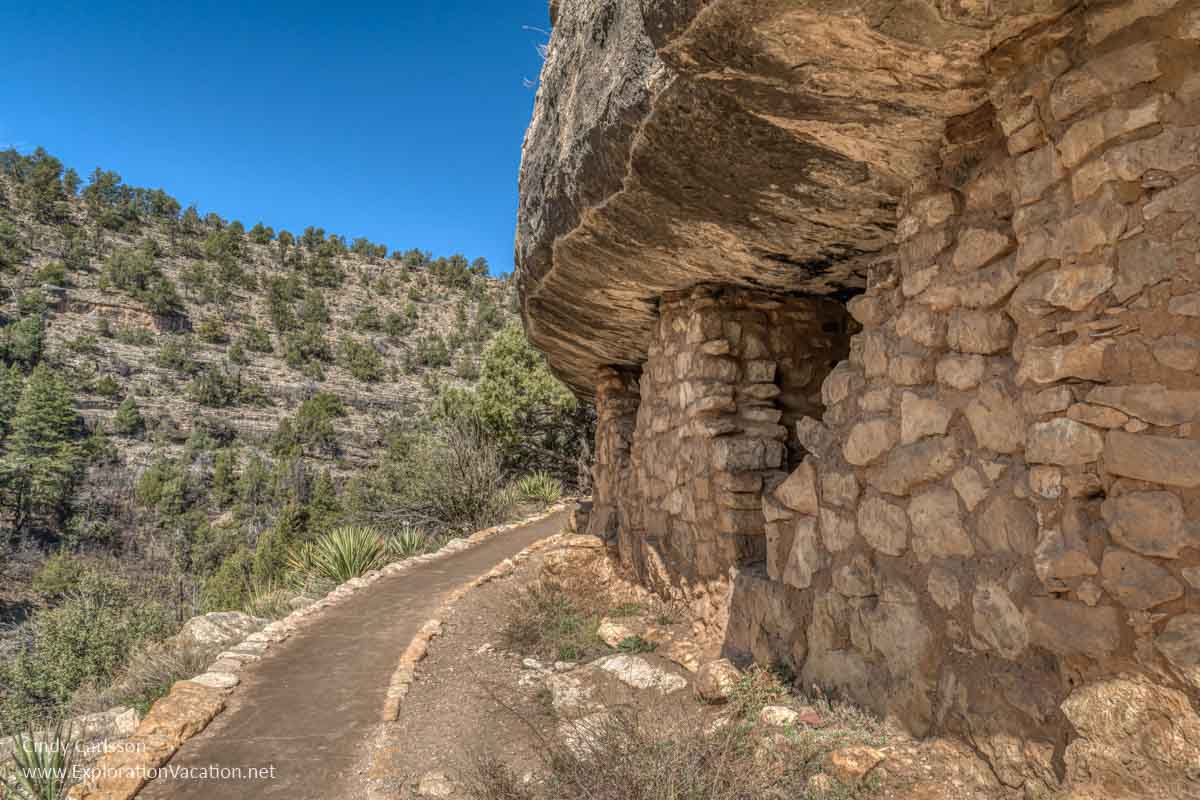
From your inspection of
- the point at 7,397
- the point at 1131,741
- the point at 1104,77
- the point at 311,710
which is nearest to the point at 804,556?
the point at 1131,741

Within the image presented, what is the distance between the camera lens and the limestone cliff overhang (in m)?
1.88

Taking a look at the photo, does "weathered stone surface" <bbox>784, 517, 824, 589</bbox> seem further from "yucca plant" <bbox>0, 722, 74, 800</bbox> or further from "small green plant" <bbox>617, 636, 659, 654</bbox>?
"yucca plant" <bbox>0, 722, 74, 800</bbox>

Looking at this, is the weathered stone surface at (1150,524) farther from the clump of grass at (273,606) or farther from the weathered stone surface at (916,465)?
the clump of grass at (273,606)

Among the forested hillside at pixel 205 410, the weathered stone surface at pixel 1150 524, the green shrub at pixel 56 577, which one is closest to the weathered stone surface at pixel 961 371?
the weathered stone surface at pixel 1150 524

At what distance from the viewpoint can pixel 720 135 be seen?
2508mm

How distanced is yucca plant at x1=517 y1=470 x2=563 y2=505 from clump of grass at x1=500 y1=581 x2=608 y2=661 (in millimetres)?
8025

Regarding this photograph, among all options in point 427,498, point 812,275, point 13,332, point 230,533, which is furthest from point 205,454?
point 812,275

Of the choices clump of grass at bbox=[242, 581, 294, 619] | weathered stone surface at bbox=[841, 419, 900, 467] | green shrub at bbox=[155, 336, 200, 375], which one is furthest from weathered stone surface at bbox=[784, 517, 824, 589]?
green shrub at bbox=[155, 336, 200, 375]

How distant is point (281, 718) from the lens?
385cm

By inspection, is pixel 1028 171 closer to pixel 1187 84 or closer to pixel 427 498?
pixel 1187 84

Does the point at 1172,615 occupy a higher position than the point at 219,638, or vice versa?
the point at 1172,615

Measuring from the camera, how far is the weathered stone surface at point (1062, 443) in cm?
167

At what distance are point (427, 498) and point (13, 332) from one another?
Answer: 23.1 meters

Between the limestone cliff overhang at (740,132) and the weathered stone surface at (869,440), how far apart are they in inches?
26.4
